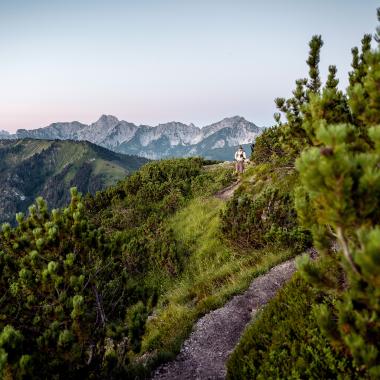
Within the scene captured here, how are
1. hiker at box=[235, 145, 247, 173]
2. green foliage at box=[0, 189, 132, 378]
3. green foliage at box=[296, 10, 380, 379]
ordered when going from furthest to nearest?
hiker at box=[235, 145, 247, 173], green foliage at box=[0, 189, 132, 378], green foliage at box=[296, 10, 380, 379]

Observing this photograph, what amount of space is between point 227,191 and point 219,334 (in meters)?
17.2

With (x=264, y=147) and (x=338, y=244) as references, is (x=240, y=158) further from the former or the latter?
(x=338, y=244)

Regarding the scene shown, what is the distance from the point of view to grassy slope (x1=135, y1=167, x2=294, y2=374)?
959cm

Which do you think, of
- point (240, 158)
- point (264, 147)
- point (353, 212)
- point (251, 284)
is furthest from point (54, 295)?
point (264, 147)

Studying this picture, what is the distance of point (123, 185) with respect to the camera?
3075 centimetres

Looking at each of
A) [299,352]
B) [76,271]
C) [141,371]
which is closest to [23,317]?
[76,271]

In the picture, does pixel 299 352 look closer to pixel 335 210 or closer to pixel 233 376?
pixel 233 376

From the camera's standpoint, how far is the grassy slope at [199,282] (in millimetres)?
9594

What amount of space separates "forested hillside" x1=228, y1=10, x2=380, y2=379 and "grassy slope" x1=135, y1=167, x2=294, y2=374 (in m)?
2.95

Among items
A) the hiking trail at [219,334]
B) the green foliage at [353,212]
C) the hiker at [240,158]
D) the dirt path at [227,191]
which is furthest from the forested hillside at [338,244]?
the hiker at [240,158]

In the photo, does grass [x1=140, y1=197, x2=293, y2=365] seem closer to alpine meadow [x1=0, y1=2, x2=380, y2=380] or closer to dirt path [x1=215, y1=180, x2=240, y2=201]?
alpine meadow [x1=0, y1=2, x2=380, y2=380]

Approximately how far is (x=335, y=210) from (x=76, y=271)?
5.22m

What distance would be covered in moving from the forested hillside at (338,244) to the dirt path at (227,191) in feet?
55.6

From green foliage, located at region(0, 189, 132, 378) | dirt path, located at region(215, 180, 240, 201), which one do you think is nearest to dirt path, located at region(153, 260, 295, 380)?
green foliage, located at region(0, 189, 132, 378)
